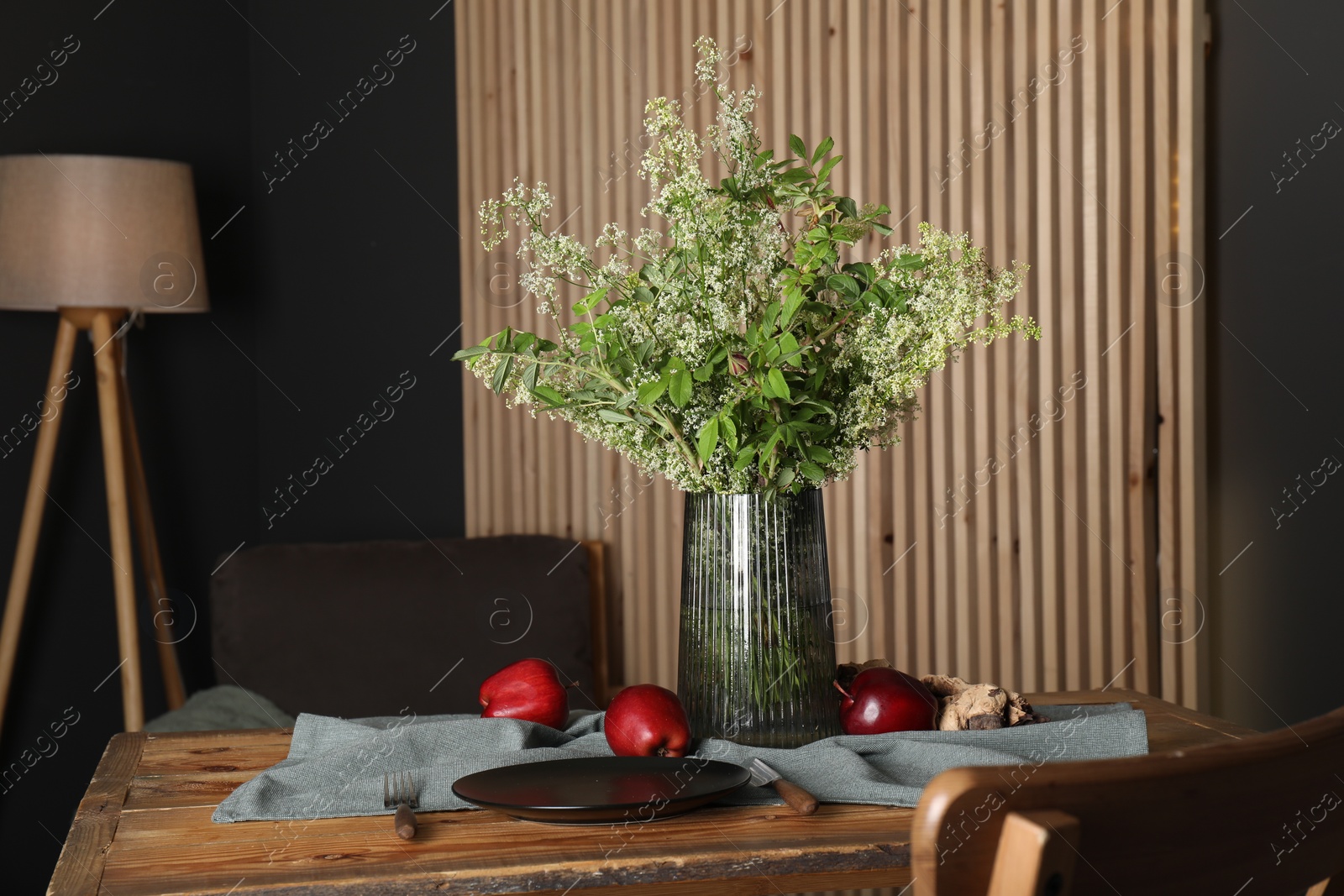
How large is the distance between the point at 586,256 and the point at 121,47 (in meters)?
2.16

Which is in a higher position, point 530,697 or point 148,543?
point 148,543

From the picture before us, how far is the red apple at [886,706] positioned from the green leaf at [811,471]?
228 mm

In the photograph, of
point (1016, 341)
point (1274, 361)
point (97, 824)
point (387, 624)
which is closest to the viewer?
point (97, 824)

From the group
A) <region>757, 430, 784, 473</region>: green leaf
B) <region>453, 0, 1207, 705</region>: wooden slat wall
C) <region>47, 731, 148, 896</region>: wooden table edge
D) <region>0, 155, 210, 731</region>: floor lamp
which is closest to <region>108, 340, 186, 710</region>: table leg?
<region>0, 155, 210, 731</region>: floor lamp

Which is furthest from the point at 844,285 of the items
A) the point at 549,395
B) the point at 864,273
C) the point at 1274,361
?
the point at 1274,361

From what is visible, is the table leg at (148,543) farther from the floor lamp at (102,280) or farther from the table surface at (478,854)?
the table surface at (478,854)

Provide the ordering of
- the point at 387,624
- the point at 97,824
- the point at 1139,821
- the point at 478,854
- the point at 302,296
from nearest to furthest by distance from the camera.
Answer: the point at 1139,821 → the point at 478,854 → the point at 97,824 → the point at 387,624 → the point at 302,296

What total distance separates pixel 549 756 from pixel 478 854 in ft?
0.87

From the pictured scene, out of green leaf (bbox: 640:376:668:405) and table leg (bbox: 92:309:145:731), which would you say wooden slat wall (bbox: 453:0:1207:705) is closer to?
table leg (bbox: 92:309:145:731)

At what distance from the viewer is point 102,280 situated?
2.40m

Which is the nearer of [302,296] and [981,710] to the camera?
[981,710]

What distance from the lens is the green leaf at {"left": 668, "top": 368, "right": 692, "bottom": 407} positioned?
1108 mm

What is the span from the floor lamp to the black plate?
1.65 m

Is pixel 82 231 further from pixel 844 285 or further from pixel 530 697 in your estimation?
pixel 844 285
